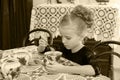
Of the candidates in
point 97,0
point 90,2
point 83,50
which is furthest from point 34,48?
point 90,2

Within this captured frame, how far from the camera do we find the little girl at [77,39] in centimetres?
133

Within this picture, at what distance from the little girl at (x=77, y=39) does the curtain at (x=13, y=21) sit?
1.88 metres

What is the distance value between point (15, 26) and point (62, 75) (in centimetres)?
234

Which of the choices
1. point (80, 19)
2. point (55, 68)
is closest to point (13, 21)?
point (80, 19)

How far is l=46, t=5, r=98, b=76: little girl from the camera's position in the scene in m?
1.33

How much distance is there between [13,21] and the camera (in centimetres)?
352

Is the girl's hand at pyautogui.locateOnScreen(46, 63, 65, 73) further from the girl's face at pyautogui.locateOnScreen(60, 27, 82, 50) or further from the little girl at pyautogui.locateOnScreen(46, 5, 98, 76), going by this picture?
the girl's face at pyautogui.locateOnScreen(60, 27, 82, 50)

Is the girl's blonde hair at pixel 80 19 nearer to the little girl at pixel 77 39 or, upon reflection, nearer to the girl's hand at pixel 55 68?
the little girl at pixel 77 39

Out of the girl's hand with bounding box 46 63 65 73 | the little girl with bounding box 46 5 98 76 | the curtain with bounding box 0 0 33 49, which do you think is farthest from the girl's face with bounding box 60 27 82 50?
the curtain with bounding box 0 0 33 49

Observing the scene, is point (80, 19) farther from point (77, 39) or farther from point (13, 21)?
point (13, 21)

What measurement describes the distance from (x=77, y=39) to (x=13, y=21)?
2.17 m

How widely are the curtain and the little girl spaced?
1885mm

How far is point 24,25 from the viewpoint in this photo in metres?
3.72

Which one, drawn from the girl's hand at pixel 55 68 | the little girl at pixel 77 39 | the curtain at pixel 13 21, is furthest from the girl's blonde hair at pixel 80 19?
the curtain at pixel 13 21
